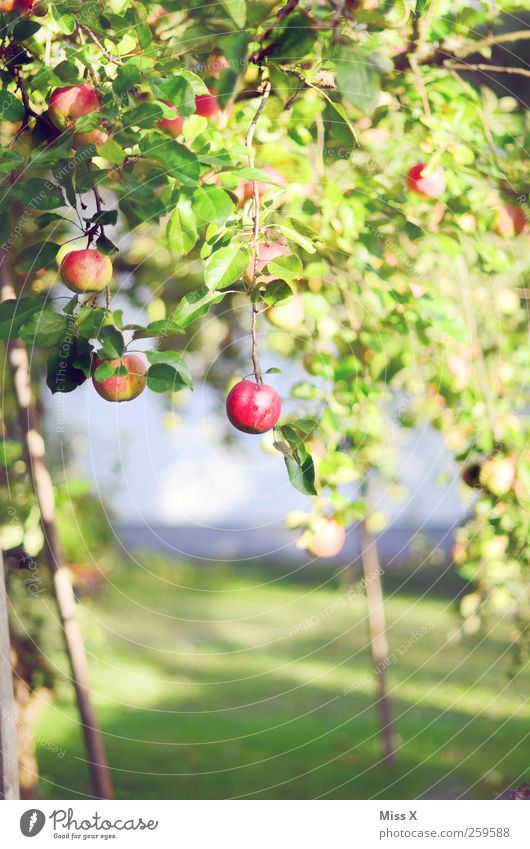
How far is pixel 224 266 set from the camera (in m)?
0.66

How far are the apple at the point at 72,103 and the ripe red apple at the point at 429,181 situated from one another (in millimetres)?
446

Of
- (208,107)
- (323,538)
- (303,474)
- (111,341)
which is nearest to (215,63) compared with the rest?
(208,107)

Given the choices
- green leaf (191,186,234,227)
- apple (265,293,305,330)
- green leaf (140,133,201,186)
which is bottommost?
apple (265,293,305,330)

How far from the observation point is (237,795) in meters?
1.64

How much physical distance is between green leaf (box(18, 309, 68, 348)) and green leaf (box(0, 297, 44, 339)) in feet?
0.09

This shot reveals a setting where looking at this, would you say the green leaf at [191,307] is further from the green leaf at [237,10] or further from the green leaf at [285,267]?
the green leaf at [237,10]

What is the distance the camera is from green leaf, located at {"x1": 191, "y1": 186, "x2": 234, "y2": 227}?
0.69m

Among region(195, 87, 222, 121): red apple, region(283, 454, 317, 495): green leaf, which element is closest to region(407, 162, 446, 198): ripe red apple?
region(195, 87, 222, 121): red apple

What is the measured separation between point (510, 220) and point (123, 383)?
2.25ft

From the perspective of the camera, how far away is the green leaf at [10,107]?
76cm

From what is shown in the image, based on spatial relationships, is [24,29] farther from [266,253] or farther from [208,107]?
[266,253]

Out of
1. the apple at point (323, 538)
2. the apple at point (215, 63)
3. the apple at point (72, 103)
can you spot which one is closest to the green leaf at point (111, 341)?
the apple at point (72, 103)

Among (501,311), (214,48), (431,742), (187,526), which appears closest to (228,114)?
(214,48)

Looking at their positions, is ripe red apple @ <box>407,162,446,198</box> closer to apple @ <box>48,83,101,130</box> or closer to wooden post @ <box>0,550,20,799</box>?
apple @ <box>48,83,101,130</box>
